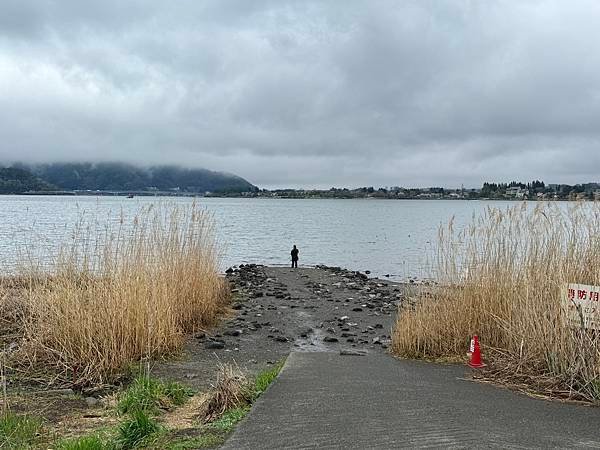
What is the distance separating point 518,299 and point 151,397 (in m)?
4.62

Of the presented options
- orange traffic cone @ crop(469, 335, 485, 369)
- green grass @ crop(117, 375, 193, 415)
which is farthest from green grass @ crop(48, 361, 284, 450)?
orange traffic cone @ crop(469, 335, 485, 369)

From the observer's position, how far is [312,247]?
43.8 meters

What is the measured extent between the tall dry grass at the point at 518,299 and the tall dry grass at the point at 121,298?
3656 millimetres

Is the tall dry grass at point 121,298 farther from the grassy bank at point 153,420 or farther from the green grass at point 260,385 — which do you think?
the green grass at point 260,385

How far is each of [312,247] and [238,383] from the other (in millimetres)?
37753

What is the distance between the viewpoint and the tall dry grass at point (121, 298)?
7.61 m

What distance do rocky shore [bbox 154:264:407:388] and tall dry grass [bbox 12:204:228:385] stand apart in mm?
541

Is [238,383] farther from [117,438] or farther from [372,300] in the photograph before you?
[372,300]

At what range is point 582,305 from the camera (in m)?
6.39

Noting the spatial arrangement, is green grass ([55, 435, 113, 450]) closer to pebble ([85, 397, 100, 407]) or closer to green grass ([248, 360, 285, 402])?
green grass ([248, 360, 285, 402])

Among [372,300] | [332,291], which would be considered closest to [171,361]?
[372,300]

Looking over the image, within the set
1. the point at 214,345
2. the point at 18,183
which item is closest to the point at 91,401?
the point at 214,345

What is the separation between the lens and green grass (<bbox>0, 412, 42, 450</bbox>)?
16.3 feet

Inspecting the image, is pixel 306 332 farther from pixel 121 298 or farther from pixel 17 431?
pixel 17 431
